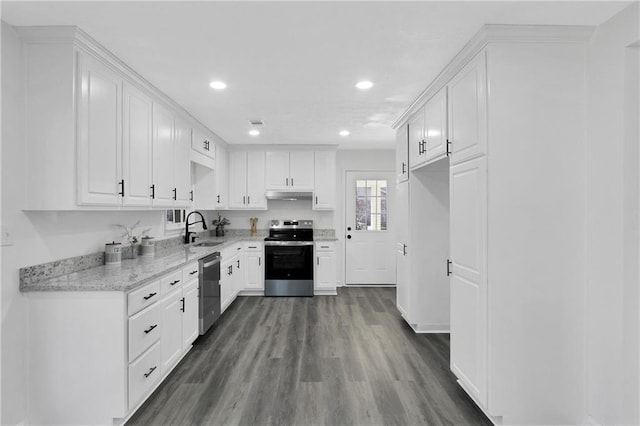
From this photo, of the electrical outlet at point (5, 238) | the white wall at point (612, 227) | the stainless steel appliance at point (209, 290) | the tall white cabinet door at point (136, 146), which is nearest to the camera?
the white wall at point (612, 227)

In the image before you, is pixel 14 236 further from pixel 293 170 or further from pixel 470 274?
pixel 293 170

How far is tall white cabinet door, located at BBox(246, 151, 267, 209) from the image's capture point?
17.7 feet

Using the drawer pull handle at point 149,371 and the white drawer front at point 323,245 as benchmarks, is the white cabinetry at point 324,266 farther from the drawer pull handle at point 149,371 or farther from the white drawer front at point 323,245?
the drawer pull handle at point 149,371

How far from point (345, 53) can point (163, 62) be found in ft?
4.35

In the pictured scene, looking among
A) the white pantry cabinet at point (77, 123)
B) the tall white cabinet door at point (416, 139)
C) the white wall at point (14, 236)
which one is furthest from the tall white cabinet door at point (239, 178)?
the white wall at point (14, 236)

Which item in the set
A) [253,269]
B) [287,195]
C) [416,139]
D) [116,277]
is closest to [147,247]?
[116,277]

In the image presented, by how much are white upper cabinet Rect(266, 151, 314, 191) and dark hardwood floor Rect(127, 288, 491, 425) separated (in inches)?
84.4

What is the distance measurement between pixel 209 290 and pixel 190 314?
1.66 feet

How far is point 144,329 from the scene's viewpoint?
2.22 meters

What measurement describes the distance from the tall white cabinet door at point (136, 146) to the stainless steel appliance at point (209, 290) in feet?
3.20

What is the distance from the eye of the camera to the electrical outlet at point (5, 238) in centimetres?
184

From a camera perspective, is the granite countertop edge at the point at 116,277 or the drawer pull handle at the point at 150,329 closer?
the granite countertop edge at the point at 116,277

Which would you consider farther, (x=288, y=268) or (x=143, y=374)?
(x=288, y=268)

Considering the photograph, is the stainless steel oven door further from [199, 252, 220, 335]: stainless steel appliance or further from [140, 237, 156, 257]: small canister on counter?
[140, 237, 156, 257]: small canister on counter
